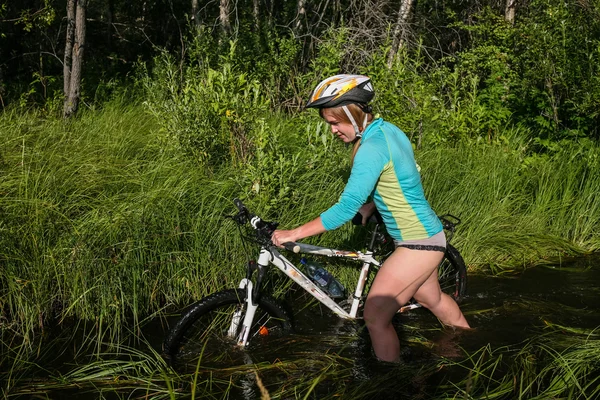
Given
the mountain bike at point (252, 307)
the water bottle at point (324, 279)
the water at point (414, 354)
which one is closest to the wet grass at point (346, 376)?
the water at point (414, 354)

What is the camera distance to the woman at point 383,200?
144 inches

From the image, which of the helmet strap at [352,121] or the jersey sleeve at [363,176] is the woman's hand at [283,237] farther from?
the helmet strap at [352,121]

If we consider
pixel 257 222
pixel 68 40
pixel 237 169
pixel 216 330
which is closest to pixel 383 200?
pixel 257 222

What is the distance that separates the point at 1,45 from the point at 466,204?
390 inches

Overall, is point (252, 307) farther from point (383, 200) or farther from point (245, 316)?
point (383, 200)

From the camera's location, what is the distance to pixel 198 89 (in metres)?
6.43

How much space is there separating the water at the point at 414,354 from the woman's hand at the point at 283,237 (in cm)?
80

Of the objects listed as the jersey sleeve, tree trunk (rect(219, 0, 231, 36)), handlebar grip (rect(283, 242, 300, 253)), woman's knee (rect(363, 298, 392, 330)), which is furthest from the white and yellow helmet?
tree trunk (rect(219, 0, 231, 36))

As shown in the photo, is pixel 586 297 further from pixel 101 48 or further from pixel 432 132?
pixel 101 48

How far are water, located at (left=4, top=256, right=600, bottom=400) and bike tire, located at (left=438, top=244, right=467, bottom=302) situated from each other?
0.18 metres

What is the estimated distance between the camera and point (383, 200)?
3869 millimetres

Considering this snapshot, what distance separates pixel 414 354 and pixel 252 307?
4.12 ft

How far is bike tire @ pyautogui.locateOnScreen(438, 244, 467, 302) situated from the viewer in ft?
17.5

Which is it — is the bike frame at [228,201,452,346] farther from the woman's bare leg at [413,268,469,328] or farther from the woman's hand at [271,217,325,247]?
the woman's bare leg at [413,268,469,328]
